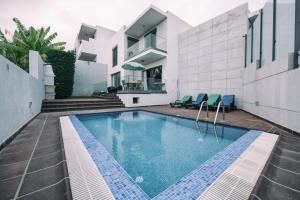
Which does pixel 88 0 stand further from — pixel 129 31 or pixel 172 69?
pixel 172 69

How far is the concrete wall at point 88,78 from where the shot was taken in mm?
20375

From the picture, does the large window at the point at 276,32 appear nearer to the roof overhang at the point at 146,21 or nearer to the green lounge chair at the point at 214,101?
the green lounge chair at the point at 214,101

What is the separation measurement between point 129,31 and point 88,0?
6.64m

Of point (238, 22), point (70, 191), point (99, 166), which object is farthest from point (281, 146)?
point (238, 22)

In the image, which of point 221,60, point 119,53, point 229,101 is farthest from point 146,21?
point 229,101

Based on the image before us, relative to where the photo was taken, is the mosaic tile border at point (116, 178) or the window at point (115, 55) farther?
the window at point (115, 55)

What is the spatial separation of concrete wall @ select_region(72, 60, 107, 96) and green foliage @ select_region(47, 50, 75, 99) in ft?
19.5

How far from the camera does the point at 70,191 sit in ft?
5.69

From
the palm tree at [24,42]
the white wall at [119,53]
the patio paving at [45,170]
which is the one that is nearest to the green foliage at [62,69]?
the palm tree at [24,42]

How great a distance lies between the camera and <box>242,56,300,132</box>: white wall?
4191 millimetres

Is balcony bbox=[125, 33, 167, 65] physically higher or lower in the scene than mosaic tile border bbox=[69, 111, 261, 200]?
higher

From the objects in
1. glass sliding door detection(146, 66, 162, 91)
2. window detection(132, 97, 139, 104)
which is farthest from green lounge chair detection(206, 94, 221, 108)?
window detection(132, 97, 139, 104)

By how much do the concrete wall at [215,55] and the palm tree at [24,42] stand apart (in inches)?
558

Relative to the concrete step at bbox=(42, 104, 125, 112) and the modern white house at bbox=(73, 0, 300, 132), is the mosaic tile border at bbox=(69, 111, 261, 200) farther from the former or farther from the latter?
the concrete step at bbox=(42, 104, 125, 112)
